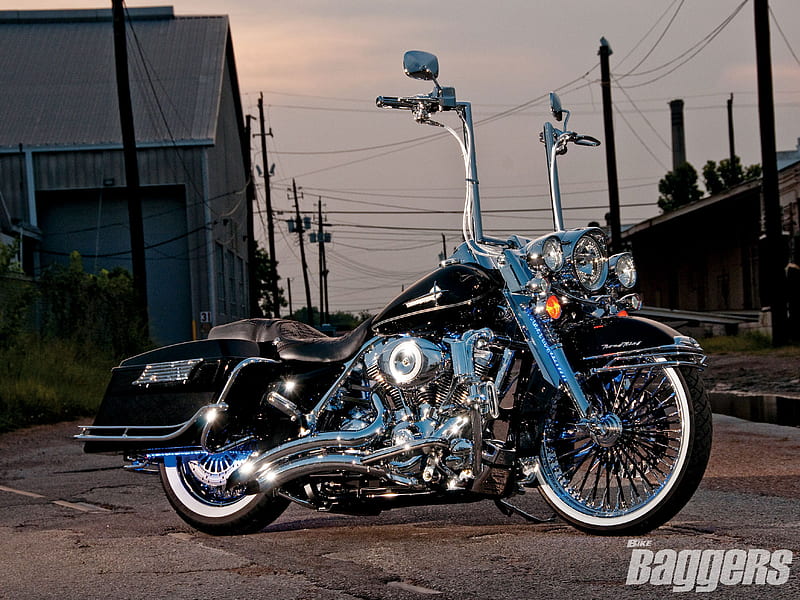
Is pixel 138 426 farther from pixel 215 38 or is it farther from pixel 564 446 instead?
pixel 215 38

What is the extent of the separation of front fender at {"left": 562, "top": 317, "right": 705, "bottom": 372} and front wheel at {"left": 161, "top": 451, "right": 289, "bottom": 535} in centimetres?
182

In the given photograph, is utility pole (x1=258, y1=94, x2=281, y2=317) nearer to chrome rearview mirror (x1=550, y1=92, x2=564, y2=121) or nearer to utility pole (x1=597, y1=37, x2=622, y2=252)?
utility pole (x1=597, y1=37, x2=622, y2=252)

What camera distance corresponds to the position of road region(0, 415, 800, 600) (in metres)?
4.61

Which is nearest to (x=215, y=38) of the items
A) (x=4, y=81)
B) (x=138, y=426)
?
(x=4, y=81)

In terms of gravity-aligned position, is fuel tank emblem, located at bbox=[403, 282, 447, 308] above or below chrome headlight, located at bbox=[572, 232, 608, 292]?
below

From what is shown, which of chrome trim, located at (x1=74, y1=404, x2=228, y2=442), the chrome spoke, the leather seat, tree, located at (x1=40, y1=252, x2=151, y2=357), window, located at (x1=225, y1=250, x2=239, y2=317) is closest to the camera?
the chrome spoke

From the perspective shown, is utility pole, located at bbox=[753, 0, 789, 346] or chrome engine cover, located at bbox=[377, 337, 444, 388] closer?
chrome engine cover, located at bbox=[377, 337, 444, 388]

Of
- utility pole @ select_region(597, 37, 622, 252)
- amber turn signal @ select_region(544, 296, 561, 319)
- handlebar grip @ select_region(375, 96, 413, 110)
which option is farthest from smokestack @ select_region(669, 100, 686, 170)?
amber turn signal @ select_region(544, 296, 561, 319)

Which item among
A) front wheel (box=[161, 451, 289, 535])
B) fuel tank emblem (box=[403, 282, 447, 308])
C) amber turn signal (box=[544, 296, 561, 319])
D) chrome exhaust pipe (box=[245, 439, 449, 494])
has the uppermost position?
fuel tank emblem (box=[403, 282, 447, 308])

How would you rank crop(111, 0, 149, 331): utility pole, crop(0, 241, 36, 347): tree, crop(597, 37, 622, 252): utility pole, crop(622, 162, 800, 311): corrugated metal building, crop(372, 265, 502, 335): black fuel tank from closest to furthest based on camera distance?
crop(372, 265, 502, 335): black fuel tank → crop(0, 241, 36, 347): tree → crop(111, 0, 149, 331): utility pole → crop(622, 162, 800, 311): corrugated metal building → crop(597, 37, 622, 252): utility pole

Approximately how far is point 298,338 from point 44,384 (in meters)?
11.6

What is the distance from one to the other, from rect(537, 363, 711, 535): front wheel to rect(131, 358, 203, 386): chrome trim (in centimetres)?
201

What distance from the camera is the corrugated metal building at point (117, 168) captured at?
46156 millimetres

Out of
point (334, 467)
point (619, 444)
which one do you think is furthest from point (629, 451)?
point (334, 467)
